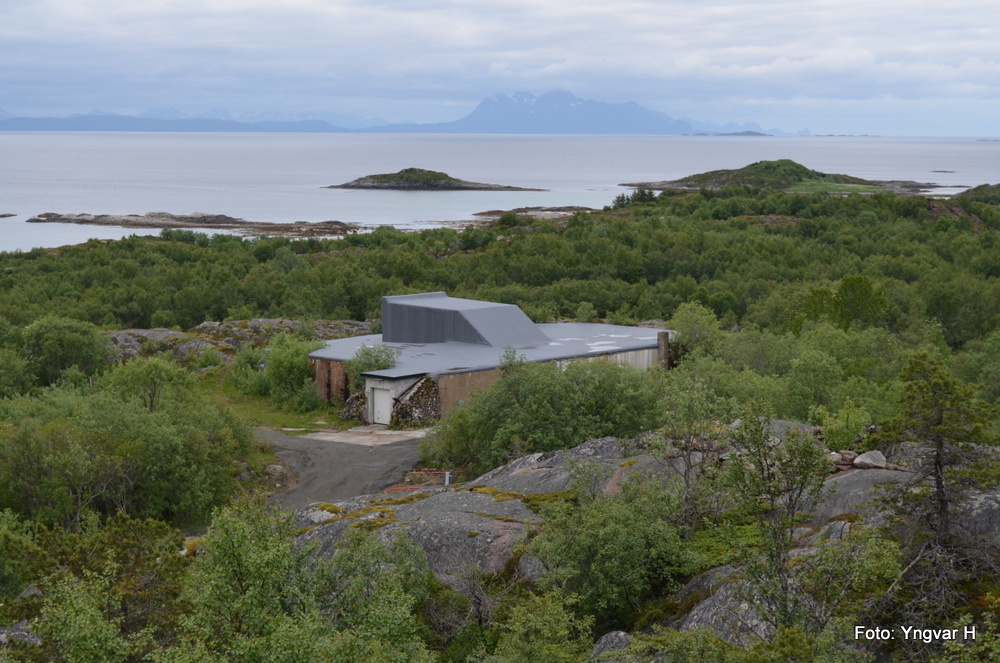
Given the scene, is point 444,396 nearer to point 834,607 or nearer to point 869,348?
point 869,348

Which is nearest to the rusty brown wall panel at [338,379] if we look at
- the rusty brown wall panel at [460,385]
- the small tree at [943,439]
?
the rusty brown wall panel at [460,385]

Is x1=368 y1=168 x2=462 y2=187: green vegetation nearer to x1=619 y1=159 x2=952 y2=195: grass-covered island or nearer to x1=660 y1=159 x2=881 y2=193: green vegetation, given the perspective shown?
x1=619 y1=159 x2=952 y2=195: grass-covered island

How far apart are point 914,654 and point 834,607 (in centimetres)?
84

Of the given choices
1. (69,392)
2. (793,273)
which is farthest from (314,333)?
(793,273)

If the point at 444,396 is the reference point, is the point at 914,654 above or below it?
above

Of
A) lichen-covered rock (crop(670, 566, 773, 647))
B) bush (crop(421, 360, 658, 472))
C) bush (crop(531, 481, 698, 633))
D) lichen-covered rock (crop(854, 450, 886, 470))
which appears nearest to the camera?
lichen-covered rock (crop(670, 566, 773, 647))

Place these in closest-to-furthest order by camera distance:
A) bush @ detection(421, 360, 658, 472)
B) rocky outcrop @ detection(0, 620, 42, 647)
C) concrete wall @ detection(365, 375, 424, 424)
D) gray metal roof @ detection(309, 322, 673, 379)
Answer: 1. rocky outcrop @ detection(0, 620, 42, 647)
2. bush @ detection(421, 360, 658, 472)
3. concrete wall @ detection(365, 375, 424, 424)
4. gray metal roof @ detection(309, 322, 673, 379)

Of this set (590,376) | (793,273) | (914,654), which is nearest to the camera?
(914,654)

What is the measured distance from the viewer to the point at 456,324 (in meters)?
37.3

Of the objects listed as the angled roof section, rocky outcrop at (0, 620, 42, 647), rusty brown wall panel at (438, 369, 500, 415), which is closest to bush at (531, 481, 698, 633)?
rocky outcrop at (0, 620, 42, 647)

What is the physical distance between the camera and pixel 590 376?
78.0 ft

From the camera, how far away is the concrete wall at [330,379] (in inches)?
1345

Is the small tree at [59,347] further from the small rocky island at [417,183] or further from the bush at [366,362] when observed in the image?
the small rocky island at [417,183]

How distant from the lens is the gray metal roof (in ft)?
108
